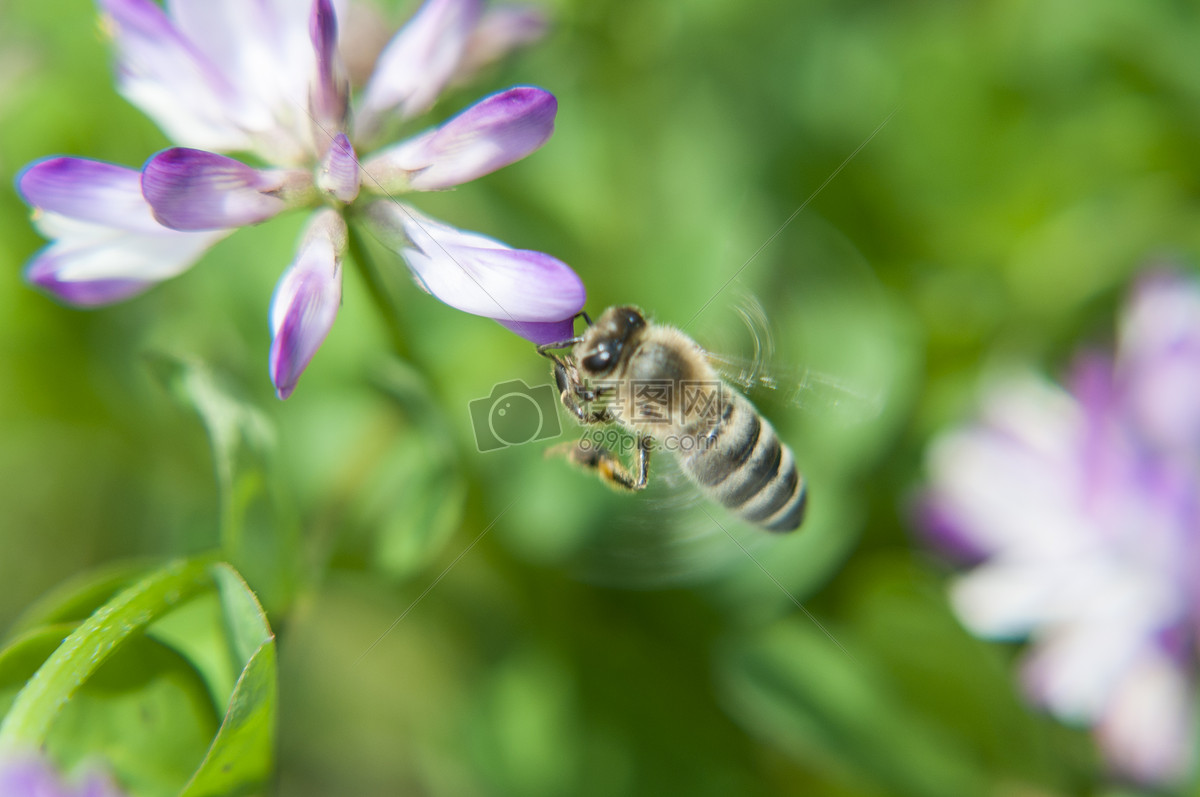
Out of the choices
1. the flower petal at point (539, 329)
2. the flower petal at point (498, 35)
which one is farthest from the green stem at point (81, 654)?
the flower petal at point (498, 35)

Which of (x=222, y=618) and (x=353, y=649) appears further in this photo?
(x=353, y=649)

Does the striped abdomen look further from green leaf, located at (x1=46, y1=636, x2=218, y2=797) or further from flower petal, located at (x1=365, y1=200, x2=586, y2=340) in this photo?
green leaf, located at (x1=46, y1=636, x2=218, y2=797)

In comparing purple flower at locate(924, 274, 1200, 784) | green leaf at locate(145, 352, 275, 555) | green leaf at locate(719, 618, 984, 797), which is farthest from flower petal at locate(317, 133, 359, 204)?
purple flower at locate(924, 274, 1200, 784)

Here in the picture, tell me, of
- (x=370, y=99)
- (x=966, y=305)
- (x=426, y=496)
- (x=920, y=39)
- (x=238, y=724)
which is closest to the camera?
(x=238, y=724)

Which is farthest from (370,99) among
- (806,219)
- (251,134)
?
(806,219)

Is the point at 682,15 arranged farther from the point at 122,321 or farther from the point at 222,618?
the point at 222,618

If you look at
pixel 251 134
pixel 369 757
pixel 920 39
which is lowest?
pixel 369 757

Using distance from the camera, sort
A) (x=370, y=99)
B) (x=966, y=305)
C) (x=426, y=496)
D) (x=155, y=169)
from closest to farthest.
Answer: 1. (x=155, y=169)
2. (x=370, y=99)
3. (x=426, y=496)
4. (x=966, y=305)

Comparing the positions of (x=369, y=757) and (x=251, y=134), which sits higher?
(x=251, y=134)
